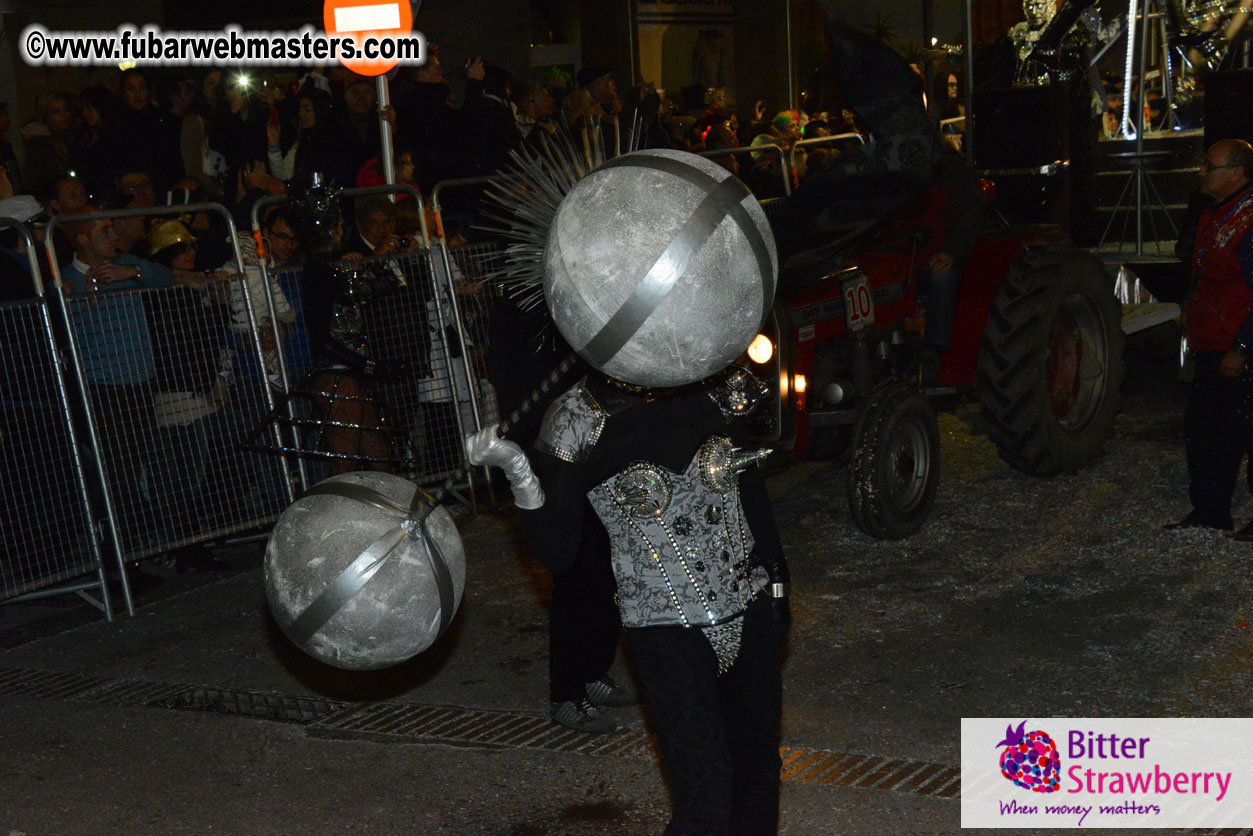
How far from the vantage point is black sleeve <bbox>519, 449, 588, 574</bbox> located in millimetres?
3463

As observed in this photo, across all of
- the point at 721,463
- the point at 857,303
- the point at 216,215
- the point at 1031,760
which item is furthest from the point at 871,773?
the point at 216,215

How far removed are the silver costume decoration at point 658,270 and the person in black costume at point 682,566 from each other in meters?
0.37

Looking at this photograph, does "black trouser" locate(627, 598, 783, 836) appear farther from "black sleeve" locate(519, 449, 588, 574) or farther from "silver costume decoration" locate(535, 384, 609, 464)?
"silver costume decoration" locate(535, 384, 609, 464)

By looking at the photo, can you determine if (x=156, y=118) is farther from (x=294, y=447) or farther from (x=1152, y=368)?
(x=1152, y=368)

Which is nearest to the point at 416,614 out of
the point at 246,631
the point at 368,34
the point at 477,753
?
the point at 477,753

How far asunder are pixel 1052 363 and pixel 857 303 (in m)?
1.83

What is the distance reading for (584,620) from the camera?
5004 mm

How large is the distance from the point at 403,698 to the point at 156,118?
20.4 feet

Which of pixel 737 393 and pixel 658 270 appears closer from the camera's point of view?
pixel 658 270

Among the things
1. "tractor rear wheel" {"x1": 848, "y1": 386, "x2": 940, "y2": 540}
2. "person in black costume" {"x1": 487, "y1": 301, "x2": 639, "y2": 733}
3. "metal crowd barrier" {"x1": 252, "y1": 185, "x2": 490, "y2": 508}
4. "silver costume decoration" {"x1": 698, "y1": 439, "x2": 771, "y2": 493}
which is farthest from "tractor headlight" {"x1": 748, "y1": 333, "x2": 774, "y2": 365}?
"silver costume decoration" {"x1": 698, "y1": 439, "x2": 771, "y2": 493}

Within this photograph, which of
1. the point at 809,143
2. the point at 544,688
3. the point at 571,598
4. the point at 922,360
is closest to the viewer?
the point at 571,598

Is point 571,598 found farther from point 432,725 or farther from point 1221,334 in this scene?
point 1221,334

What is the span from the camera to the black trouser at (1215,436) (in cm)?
679

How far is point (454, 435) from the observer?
340 inches
